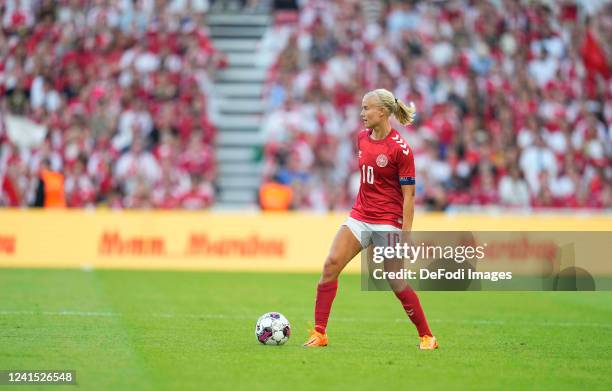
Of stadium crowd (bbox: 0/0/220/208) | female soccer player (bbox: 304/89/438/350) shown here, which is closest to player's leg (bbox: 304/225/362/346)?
female soccer player (bbox: 304/89/438/350)

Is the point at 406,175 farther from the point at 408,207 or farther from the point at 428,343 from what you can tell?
the point at 428,343

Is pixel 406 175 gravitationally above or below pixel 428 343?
above

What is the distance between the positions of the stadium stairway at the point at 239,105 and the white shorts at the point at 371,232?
45.3 feet

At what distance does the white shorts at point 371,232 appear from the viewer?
34.6ft

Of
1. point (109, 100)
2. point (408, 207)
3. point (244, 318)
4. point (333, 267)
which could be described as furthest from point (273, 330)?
point (109, 100)

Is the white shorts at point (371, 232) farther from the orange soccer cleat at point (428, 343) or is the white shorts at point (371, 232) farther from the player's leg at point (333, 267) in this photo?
the orange soccer cleat at point (428, 343)

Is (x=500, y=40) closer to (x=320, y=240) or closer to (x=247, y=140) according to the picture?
(x=247, y=140)

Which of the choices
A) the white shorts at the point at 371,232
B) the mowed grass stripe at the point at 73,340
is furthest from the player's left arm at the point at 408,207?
the mowed grass stripe at the point at 73,340

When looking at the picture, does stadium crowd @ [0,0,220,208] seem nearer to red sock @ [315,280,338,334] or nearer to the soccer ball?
the soccer ball

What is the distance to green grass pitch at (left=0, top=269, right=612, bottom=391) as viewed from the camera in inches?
356

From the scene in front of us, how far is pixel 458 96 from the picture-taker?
25609 mm

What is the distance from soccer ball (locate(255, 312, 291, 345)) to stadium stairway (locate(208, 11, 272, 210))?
13448mm
